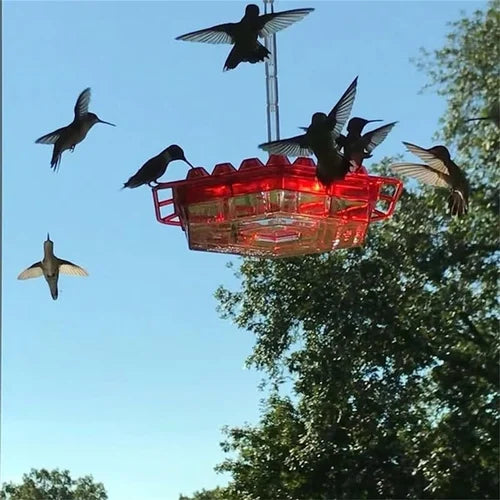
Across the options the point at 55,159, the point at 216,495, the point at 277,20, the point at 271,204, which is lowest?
the point at 271,204

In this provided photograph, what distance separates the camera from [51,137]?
1364 mm

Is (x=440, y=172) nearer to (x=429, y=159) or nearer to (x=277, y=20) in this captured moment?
(x=429, y=159)

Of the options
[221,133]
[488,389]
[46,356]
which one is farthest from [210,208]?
[488,389]

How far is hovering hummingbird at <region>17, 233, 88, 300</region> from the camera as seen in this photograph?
1421mm

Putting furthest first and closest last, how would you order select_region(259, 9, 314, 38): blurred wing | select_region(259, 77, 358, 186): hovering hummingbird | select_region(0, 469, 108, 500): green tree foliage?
select_region(0, 469, 108, 500): green tree foliage, select_region(259, 9, 314, 38): blurred wing, select_region(259, 77, 358, 186): hovering hummingbird

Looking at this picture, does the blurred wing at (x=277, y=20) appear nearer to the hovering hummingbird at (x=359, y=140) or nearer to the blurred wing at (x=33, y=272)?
the hovering hummingbird at (x=359, y=140)

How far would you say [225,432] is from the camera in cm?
350

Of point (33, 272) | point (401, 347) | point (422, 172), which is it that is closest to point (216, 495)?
point (401, 347)

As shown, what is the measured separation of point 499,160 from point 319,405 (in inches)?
37.1

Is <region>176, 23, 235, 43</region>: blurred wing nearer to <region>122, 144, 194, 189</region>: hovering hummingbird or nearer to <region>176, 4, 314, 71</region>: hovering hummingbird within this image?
<region>176, 4, 314, 71</region>: hovering hummingbird

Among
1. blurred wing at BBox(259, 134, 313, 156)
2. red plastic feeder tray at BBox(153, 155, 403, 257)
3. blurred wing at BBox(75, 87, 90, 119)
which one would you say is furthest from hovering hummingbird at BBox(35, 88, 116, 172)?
blurred wing at BBox(259, 134, 313, 156)

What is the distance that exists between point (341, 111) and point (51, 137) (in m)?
0.41

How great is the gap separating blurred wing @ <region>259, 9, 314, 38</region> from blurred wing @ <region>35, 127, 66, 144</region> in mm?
286

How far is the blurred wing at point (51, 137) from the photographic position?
4.36 feet
